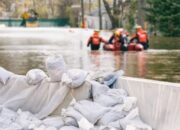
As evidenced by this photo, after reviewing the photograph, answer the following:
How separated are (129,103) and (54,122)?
0.96 metres

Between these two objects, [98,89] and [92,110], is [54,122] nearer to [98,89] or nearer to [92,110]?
[92,110]

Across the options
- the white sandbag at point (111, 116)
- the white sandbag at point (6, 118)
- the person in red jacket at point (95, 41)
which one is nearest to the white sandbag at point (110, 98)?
the white sandbag at point (111, 116)

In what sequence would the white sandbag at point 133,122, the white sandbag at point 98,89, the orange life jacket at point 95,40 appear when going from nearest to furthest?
the white sandbag at point 133,122 < the white sandbag at point 98,89 < the orange life jacket at point 95,40

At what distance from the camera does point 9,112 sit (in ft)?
27.2

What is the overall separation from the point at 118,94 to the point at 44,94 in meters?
1.17

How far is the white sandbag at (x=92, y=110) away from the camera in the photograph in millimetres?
7547

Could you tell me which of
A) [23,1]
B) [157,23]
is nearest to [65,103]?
[157,23]

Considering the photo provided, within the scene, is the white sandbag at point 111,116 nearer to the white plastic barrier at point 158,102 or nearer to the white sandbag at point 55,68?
the white plastic barrier at point 158,102

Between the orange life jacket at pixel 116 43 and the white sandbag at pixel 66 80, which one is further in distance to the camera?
the orange life jacket at pixel 116 43

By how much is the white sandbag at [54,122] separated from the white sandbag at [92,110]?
0.27m

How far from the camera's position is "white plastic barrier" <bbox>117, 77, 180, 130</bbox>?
7262 millimetres

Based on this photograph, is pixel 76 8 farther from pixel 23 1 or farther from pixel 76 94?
pixel 76 94

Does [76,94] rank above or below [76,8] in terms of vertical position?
above

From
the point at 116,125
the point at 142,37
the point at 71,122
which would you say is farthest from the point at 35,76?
the point at 142,37
